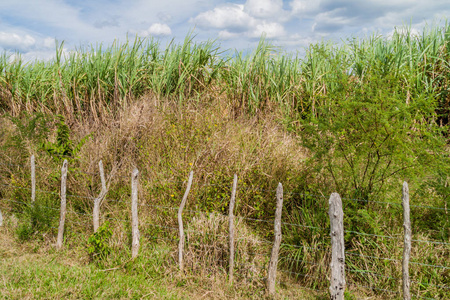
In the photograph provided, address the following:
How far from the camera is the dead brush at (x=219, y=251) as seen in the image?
16.4 ft

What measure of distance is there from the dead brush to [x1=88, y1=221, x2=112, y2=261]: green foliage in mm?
1261

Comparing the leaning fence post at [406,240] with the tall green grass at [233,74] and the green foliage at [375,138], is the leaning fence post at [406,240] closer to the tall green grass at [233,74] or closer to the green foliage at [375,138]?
the green foliage at [375,138]

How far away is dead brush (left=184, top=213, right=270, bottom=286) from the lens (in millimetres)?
4992

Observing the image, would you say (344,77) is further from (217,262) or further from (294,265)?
(217,262)

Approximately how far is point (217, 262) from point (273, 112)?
4.40 m

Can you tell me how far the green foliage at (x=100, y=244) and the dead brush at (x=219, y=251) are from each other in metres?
1.26

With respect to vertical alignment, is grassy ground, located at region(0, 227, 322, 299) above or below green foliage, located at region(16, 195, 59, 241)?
below

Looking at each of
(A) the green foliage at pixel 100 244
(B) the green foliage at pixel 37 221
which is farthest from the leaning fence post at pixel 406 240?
(B) the green foliage at pixel 37 221

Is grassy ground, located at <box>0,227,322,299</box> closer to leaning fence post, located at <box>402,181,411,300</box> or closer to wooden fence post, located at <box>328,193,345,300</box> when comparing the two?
wooden fence post, located at <box>328,193,345,300</box>

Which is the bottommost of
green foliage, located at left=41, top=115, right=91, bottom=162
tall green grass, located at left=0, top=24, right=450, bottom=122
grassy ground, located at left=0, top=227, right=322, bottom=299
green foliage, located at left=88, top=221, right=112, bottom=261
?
grassy ground, located at left=0, top=227, right=322, bottom=299

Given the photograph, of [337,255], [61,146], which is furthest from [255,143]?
[61,146]

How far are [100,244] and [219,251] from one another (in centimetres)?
181

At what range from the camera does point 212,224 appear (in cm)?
A: 530

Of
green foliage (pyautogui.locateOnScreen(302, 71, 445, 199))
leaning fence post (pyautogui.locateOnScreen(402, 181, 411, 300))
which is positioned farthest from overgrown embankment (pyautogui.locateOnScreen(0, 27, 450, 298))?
leaning fence post (pyautogui.locateOnScreen(402, 181, 411, 300))
